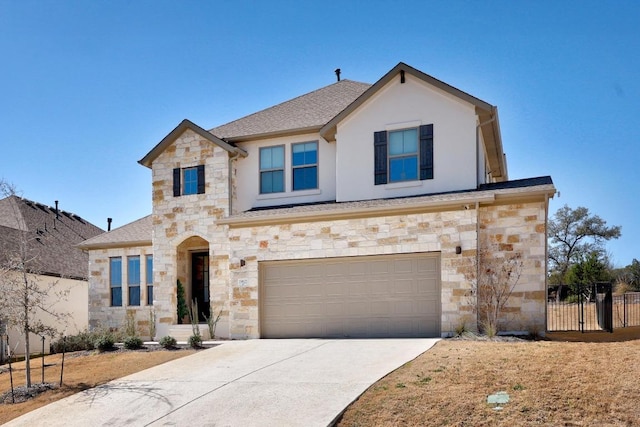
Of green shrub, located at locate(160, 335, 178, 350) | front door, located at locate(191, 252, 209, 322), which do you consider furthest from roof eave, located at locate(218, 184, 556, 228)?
green shrub, located at locate(160, 335, 178, 350)

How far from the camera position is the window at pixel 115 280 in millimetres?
21594

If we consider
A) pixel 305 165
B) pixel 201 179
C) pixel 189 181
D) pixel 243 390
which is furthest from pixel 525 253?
pixel 189 181

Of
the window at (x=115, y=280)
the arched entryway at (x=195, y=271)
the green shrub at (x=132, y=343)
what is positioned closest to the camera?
the green shrub at (x=132, y=343)

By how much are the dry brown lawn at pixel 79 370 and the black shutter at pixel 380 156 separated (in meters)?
7.37

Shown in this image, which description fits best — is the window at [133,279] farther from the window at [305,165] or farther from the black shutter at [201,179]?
the window at [305,165]

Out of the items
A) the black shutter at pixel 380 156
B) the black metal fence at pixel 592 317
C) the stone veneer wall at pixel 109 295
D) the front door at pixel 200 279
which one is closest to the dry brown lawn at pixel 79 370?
the stone veneer wall at pixel 109 295

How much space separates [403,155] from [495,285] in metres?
4.76

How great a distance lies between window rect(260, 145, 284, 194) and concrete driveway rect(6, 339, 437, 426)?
20.9 feet

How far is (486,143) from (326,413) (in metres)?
13.1

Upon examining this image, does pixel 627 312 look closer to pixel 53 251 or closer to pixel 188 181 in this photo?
pixel 188 181

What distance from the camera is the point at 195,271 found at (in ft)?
68.8

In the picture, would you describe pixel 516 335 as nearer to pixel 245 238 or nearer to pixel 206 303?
pixel 245 238

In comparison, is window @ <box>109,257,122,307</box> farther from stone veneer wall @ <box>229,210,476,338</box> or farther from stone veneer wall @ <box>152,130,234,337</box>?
stone veneer wall @ <box>229,210,476,338</box>

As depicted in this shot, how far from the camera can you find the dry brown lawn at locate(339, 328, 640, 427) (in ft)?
27.3
